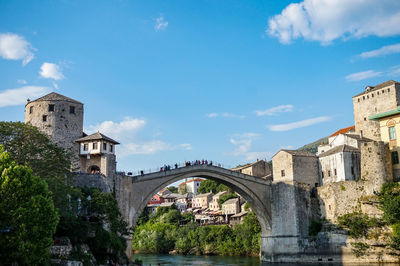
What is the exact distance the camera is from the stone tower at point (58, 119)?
33375mm

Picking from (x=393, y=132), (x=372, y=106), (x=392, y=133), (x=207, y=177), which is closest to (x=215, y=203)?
(x=207, y=177)

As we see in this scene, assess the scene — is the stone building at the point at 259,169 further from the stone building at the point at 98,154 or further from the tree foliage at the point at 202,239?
the stone building at the point at 98,154

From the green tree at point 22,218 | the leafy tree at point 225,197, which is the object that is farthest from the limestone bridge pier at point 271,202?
the leafy tree at point 225,197

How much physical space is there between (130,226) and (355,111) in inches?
1164

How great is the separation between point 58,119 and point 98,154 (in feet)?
16.5

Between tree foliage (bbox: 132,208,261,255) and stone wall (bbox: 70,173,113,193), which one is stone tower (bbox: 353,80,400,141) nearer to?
tree foliage (bbox: 132,208,261,255)

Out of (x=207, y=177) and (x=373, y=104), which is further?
(x=373, y=104)

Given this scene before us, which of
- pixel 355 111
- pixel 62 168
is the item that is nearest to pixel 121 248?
pixel 62 168

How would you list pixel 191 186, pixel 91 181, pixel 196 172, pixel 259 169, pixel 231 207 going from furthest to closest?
pixel 191 186 < pixel 231 207 < pixel 259 169 < pixel 196 172 < pixel 91 181

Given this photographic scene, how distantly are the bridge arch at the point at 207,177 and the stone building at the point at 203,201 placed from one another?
150ft

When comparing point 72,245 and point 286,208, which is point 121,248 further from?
point 286,208

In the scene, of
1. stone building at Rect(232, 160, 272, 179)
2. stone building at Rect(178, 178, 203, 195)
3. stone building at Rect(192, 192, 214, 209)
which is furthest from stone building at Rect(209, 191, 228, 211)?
stone building at Rect(178, 178, 203, 195)

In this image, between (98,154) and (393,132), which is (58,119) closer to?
→ (98,154)

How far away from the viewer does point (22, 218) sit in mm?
17047
